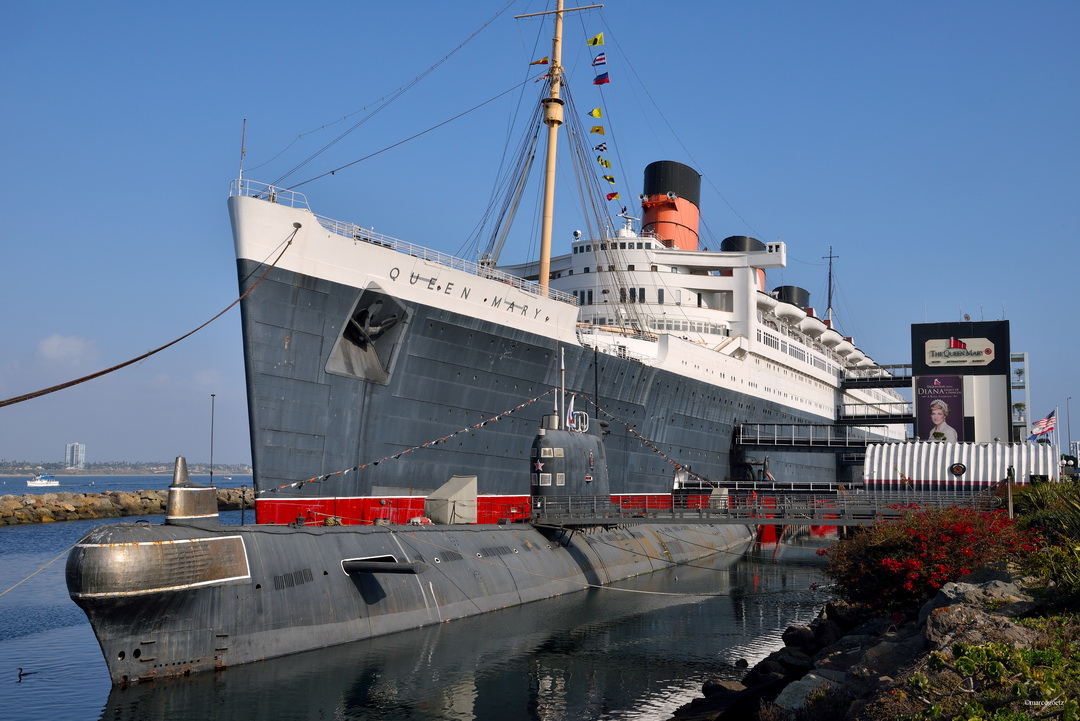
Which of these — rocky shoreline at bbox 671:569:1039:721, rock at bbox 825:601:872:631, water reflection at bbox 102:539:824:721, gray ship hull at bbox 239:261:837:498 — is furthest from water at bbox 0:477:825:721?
gray ship hull at bbox 239:261:837:498

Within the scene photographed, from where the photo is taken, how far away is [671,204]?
1802 inches

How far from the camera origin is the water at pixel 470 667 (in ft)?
43.3

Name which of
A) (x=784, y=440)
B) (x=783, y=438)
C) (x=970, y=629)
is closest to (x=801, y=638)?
(x=970, y=629)

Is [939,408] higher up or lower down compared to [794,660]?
higher up

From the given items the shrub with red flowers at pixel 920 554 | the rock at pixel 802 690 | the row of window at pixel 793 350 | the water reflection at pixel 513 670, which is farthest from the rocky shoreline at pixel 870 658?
the row of window at pixel 793 350

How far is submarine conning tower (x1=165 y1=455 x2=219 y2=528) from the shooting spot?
1489cm

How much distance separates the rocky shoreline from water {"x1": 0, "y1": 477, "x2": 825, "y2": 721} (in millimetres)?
1438

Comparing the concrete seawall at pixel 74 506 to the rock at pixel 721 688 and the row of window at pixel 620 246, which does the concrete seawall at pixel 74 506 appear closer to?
the row of window at pixel 620 246

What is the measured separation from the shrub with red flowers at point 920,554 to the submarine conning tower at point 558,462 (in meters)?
8.50

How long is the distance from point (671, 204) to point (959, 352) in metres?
16.3

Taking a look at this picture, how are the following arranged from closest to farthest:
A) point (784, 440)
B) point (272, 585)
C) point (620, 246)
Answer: point (272, 585)
point (620, 246)
point (784, 440)

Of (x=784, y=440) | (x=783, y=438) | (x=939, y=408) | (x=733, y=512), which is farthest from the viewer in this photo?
(x=939, y=408)

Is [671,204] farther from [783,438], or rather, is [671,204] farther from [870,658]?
[870,658]

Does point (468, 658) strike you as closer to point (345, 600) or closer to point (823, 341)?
point (345, 600)
